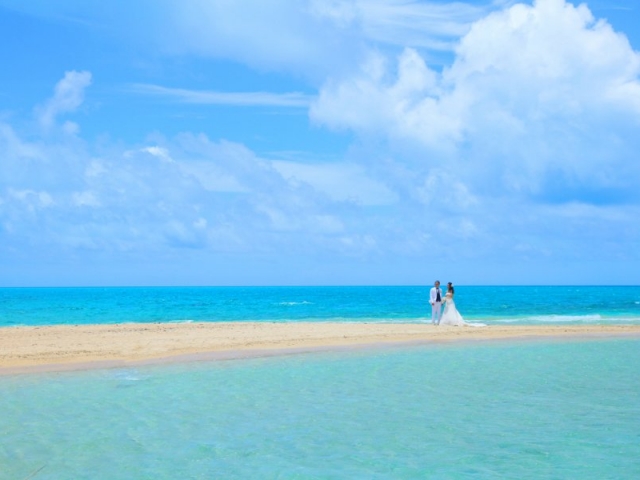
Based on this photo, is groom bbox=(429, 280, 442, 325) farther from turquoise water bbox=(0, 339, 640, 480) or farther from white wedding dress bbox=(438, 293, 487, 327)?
Result: turquoise water bbox=(0, 339, 640, 480)

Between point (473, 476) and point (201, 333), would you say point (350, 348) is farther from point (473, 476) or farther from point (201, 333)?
point (473, 476)

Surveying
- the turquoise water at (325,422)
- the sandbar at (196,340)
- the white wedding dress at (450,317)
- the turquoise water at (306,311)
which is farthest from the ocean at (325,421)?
the turquoise water at (306,311)

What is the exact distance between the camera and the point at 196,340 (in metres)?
26.3

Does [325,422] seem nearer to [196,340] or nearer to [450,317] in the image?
[196,340]

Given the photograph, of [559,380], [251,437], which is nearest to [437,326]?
[559,380]

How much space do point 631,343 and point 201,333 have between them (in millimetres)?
18267

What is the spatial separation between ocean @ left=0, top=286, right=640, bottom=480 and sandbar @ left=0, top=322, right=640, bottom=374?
2.15m

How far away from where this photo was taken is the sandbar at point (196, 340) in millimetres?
20672

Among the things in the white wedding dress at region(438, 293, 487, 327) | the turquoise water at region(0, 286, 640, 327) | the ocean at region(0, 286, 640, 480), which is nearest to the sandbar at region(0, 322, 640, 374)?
the white wedding dress at region(438, 293, 487, 327)

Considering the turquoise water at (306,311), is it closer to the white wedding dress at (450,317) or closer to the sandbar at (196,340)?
the white wedding dress at (450,317)

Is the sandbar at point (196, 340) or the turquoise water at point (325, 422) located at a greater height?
the sandbar at point (196, 340)

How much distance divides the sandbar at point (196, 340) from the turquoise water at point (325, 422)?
8.05 ft

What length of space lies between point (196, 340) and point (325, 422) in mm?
15061

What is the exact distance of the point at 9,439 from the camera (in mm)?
10906
